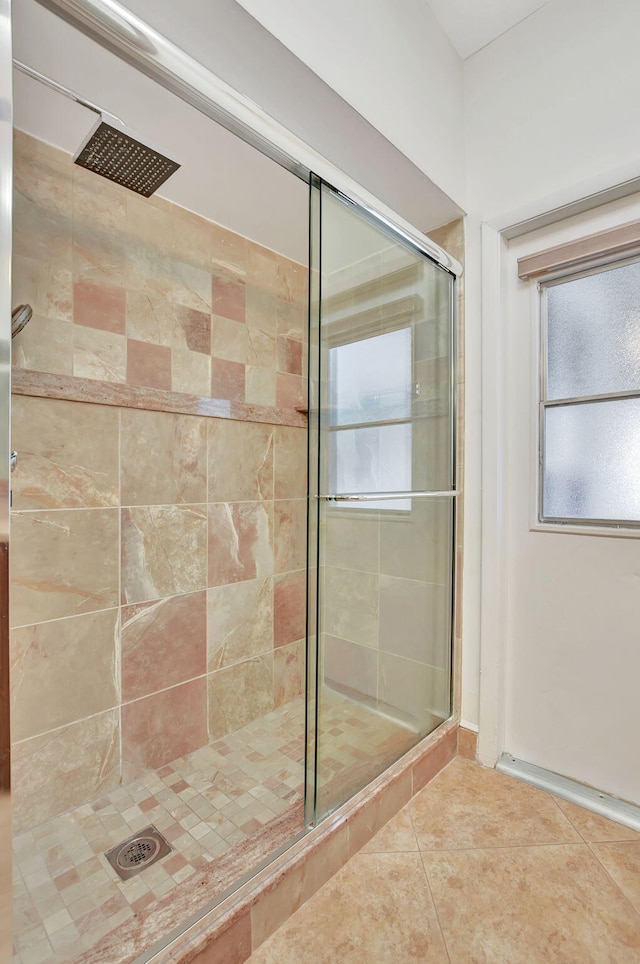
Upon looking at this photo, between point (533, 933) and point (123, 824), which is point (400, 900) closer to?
point (533, 933)

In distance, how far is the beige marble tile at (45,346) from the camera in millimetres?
1419

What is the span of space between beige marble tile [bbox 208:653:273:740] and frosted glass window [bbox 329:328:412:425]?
49.3 inches

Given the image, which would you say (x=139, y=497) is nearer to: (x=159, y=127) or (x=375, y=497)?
(x=375, y=497)

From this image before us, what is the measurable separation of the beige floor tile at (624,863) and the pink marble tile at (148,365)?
1972 millimetres

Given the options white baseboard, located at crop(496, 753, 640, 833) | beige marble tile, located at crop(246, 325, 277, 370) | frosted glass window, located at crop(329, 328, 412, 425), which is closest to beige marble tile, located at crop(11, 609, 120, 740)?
frosted glass window, located at crop(329, 328, 412, 425)

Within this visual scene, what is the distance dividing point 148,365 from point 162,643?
1024 millimetres

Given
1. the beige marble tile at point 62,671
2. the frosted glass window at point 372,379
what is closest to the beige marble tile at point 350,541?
the frosted glass window at point 372,379

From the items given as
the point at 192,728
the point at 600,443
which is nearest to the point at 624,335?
the point at 600,443

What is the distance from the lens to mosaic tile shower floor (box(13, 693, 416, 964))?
42.1 inches

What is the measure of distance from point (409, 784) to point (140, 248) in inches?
80.1

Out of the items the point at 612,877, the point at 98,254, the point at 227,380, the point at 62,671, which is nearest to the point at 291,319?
the point at 227,380

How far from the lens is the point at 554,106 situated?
1503 mm

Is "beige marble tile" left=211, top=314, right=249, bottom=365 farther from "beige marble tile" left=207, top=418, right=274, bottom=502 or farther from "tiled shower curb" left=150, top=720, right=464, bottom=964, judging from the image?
"tiled shower curb" left=150, top=720, right=464, bottom=964

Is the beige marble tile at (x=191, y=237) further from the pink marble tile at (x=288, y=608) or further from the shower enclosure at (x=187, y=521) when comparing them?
the pink marble tile at (x=288, y=608)
